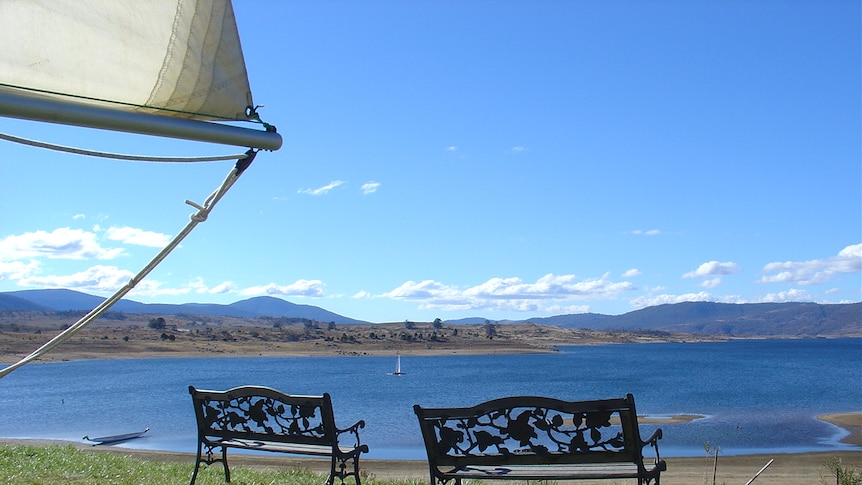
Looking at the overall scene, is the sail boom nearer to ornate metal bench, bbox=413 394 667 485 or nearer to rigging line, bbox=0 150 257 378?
rigging line, bbox=0 150 257 378

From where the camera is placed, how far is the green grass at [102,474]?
784 cm

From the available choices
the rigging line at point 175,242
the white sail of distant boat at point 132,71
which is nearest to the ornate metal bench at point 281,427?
the rigging line at point 175,242

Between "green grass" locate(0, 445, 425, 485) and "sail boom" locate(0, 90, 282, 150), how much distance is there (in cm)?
455

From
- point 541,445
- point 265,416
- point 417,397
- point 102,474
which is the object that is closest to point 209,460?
point 265,416

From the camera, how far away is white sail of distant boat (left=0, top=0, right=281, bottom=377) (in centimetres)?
345

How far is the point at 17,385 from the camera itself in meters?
55.2

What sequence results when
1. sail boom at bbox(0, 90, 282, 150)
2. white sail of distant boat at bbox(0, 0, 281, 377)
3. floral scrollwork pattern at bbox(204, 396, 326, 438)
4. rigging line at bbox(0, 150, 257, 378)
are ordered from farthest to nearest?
floral scrollwork pattern at bbox(204, 396, 326, 438) → rigging line at bbox(0, 150, 257, 378) → white sail of distant boat at bbox(0, 0, 281, 377) → sail boom at bbox(0, 90, 282, 150)

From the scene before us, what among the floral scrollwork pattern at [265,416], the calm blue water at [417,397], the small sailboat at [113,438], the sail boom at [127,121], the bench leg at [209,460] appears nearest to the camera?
the sail boom at [127,121]

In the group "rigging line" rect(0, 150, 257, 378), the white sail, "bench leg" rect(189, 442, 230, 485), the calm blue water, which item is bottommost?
the calm blue water

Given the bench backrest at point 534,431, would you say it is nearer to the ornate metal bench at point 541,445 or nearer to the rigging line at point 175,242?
the ornate metal bench at point 541,445

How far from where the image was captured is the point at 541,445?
577cm

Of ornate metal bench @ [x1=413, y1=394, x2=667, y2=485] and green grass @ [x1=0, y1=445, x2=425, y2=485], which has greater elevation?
ornate metal bench @ [x1=413, y1=394, x2=667, y2=485]

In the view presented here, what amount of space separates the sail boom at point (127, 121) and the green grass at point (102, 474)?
14.9 ft

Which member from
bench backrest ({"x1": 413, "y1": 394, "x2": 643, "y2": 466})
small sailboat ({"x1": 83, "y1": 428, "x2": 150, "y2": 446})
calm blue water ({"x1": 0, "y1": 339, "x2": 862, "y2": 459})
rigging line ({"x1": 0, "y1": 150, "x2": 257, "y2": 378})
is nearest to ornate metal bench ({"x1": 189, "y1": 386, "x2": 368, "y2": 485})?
bench backrest ({"x1": 413, "y1": 394, "x2": 643, "y2": 466})
